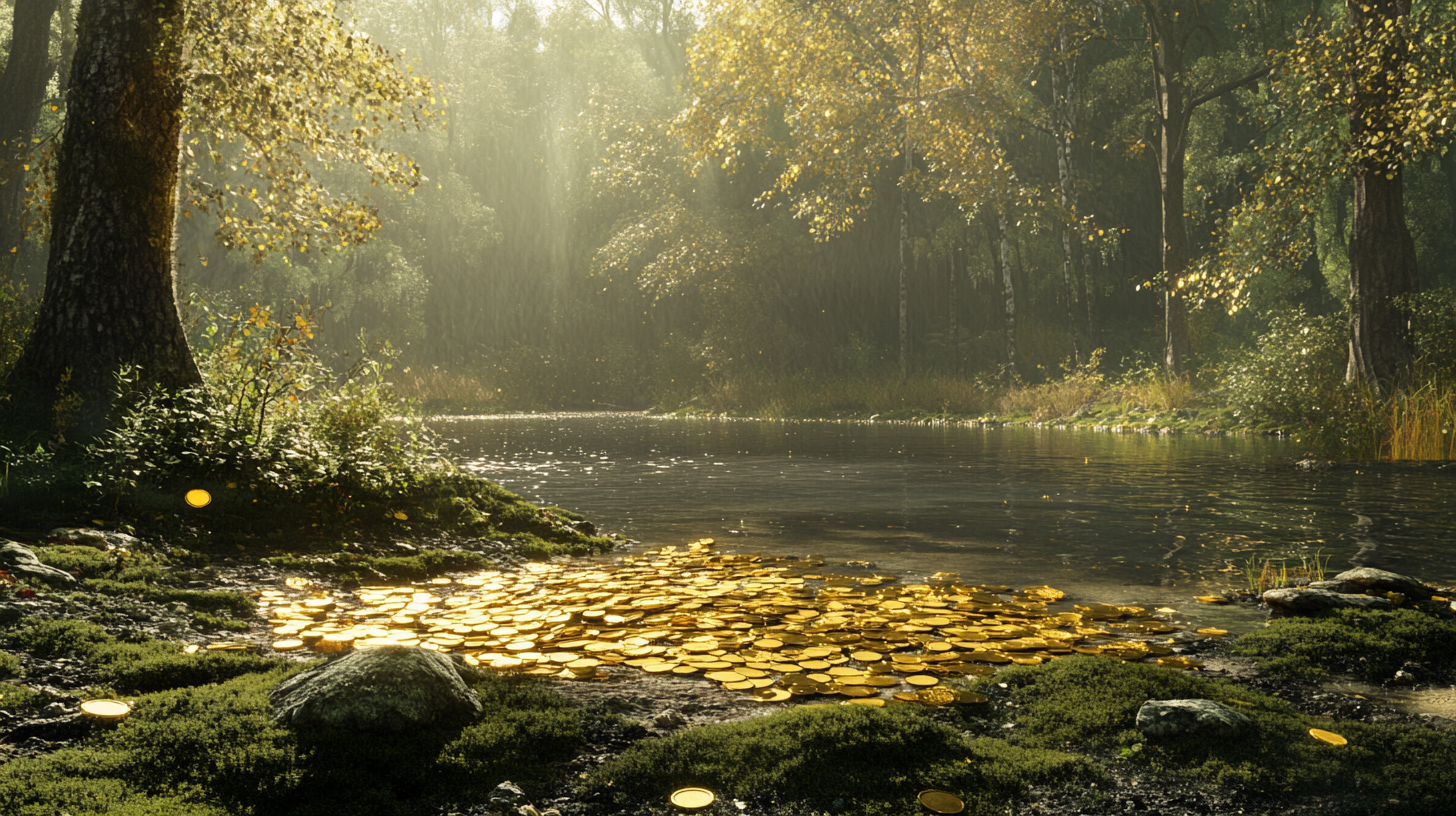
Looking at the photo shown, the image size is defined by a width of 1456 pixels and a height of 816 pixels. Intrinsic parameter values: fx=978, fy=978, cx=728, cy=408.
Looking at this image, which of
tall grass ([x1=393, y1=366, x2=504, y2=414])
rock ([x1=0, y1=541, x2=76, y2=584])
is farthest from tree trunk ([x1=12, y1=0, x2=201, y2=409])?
tall grass ([x1=393, y1=366, x2=504, y2=414])

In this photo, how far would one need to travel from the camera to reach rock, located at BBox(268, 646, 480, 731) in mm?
3521

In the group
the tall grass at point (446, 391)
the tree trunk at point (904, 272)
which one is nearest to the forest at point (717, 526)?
the tree trunk at point (904, 272)

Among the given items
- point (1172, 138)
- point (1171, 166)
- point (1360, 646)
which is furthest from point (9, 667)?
point (1172, 138)

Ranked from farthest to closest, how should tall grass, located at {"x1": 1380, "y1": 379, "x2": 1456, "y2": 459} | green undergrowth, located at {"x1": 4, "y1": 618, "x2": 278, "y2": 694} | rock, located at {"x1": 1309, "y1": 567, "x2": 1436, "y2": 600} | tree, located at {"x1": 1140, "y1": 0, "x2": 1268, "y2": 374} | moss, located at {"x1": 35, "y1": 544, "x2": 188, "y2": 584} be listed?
tree, located at {"x1": 1140, "y1": 0, "x2": 1268, "y2": 374} < tall grass, located at {"x1": 1380, "y1": 379, "x2": 1456, "y2": 459} < rock, located at {"x1": 1309, "y1": 567, "x2": 1436, "y2": 600} < moss, located at {"x1": 35, "y1": 544, "x2": 188, "y2": 584} < green undergrowth, located at {"x1": 4, "y1": 618, "x2": 278, "y2": 694}

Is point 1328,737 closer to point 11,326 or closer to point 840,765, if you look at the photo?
point 840,765

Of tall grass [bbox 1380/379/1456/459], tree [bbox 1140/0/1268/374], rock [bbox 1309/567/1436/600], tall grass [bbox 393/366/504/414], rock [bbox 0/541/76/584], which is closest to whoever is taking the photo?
rock [bbox 0/541/76/584]

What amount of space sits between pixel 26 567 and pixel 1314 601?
697 cm

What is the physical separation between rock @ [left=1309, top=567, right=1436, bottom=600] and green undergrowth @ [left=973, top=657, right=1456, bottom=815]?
7.32 ft

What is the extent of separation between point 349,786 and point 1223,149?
36.4 m

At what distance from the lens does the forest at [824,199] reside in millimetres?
12023

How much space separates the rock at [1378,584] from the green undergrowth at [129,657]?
5.91 m

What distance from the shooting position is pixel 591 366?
3938 cm

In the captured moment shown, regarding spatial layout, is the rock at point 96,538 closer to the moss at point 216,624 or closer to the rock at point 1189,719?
the moss at point 216,624

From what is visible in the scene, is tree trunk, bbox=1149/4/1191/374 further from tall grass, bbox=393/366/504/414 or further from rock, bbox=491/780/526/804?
rock, bbox=491/780/526/804
